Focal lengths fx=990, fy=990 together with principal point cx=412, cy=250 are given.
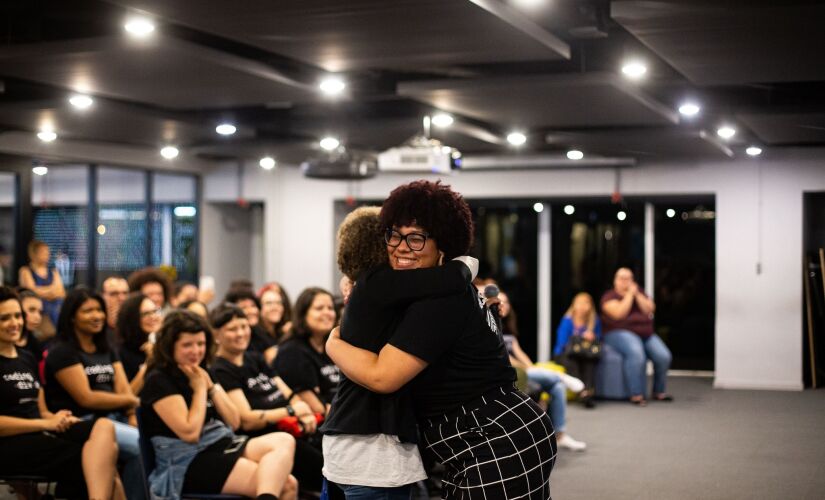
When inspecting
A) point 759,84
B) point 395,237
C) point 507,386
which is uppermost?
point 759,84

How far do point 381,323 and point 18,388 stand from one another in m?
2.74

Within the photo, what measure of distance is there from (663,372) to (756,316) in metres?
4.11

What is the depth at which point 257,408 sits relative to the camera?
194 inches

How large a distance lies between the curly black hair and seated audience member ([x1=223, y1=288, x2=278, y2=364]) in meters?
3.67

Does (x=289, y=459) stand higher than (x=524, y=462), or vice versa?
(x=524, y=462)

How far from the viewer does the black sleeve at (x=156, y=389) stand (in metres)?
4.24

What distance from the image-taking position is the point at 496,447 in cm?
238

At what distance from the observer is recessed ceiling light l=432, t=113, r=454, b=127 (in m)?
7.68

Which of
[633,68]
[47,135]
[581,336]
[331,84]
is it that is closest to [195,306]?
[331,84]

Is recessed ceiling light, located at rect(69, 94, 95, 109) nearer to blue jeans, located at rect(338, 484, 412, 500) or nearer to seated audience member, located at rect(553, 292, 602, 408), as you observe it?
seated audience member, located at rect(553, 292, 602, 408)

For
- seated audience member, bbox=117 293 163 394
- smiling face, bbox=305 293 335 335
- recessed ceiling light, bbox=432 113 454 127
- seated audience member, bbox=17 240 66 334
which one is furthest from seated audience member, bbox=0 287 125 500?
seated audience member, bbox=17 240 66 334

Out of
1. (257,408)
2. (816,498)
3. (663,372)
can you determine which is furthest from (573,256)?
(816,498)

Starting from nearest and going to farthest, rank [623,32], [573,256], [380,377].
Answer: [380,377] → [623,32] → [573,256]

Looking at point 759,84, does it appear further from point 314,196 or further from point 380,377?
point 314,196
